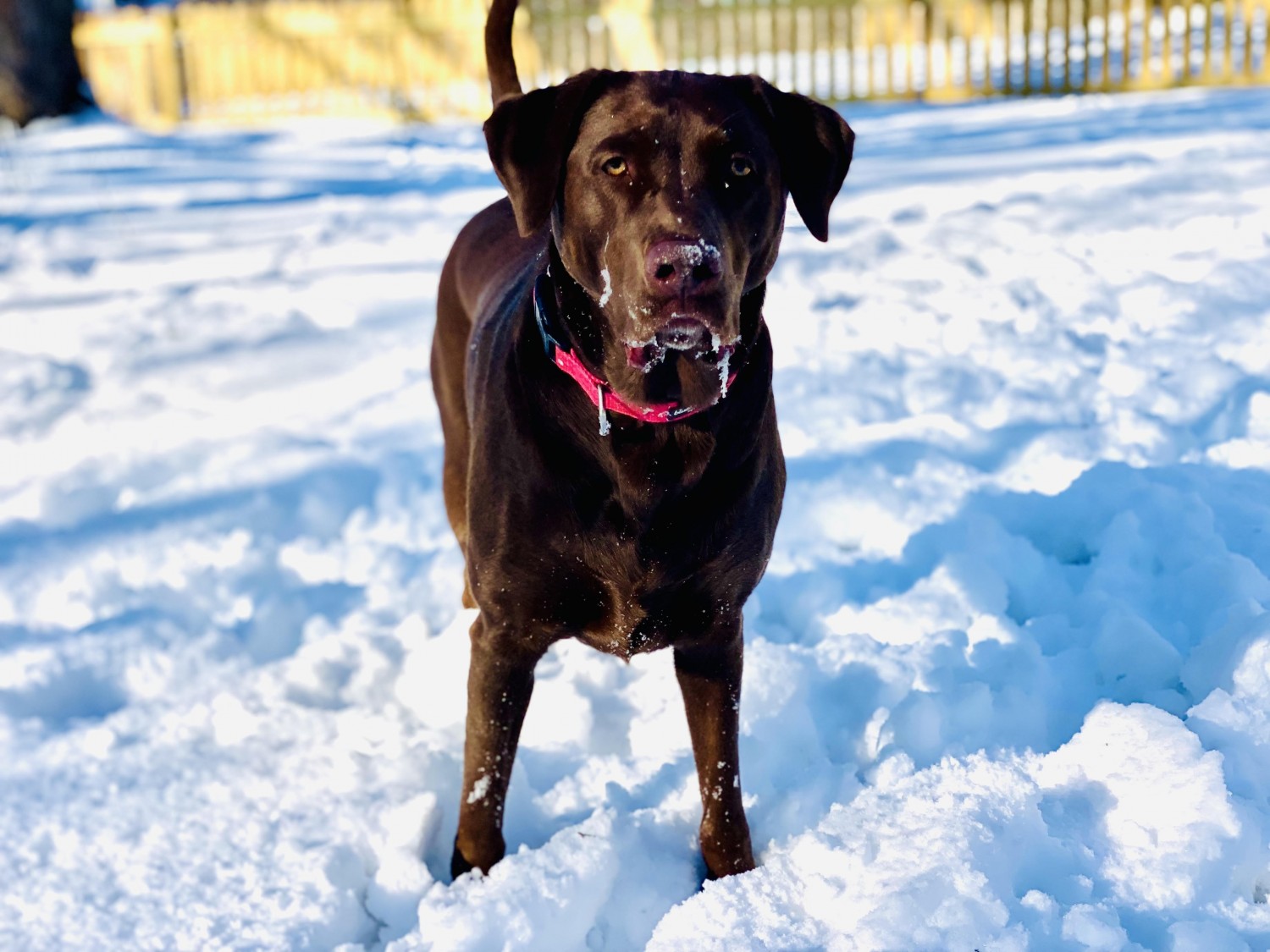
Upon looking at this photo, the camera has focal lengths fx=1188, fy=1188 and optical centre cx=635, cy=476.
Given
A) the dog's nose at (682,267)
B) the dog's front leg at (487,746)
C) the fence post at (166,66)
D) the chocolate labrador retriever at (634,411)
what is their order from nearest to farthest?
the dog's nose at (682,267) < the chocolate labrador retriever at (634,411) < the dog's front leg at (487,746) < the fence post at (166,66)

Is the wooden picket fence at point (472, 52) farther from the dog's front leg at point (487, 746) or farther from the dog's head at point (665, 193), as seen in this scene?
the dog's front leg at point (487, 746)

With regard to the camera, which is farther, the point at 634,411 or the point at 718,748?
the point at 718,748

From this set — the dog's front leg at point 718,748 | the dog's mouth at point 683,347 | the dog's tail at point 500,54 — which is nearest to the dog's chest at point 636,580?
the dog's front leg at point 718,748

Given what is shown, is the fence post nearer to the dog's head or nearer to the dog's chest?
the dog's head

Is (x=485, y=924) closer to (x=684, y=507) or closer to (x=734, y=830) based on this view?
(x=734, y=830)

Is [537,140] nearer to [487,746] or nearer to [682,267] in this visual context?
[682,267]

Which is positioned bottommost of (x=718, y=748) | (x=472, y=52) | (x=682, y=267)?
(x=718, y=748)

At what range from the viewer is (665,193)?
194 centimetres

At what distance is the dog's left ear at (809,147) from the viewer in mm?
2172

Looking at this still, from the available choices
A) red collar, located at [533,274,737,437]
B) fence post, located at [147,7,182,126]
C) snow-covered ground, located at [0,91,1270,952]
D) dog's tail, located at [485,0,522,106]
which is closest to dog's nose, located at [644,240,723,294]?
red collar, located at [533,274,737,437]

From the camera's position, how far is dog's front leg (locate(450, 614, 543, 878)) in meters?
2.26

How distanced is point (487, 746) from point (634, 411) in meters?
0.73

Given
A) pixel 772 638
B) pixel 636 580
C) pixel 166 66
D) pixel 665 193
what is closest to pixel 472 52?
pixel 166 66

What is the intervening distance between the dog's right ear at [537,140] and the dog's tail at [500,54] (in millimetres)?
991
